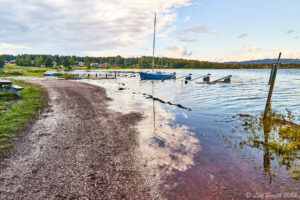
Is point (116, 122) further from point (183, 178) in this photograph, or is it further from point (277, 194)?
point (277, 194)

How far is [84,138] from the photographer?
9.52 m

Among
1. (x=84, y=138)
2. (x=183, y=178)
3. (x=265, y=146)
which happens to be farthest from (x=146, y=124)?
(x=265, y=146)

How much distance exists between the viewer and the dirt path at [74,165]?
5.30 meters

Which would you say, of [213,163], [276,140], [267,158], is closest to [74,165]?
[213,163]

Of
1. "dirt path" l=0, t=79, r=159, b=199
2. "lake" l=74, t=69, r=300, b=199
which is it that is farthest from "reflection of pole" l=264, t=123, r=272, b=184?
"dirt path" l=0, t=79, r=159, b=199

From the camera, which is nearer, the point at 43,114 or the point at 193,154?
the point at 193,154

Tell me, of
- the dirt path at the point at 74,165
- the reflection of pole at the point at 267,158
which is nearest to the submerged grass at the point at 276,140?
the reflection of pole at the point at 267,158

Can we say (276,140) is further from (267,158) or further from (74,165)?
(74,165)

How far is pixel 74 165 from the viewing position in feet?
22.3

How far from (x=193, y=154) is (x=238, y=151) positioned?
2423 mm

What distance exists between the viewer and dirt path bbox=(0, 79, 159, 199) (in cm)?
530

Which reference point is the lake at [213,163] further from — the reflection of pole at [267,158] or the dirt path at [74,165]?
the dirt path at [74,165]

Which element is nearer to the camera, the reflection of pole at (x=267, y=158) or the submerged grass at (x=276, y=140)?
the reflection of pole at (x=267, y=158)

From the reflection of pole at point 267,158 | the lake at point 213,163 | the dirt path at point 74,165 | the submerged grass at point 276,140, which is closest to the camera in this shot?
the dirt path at point 74,165
